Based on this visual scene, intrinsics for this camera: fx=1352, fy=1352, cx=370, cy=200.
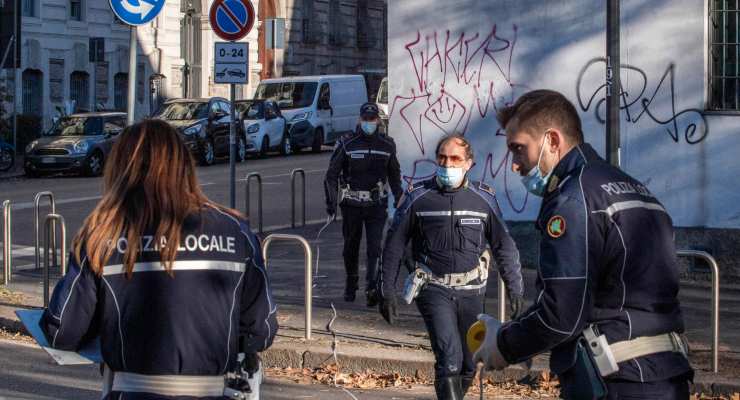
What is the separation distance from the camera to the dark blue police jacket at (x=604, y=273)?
13.5 feet

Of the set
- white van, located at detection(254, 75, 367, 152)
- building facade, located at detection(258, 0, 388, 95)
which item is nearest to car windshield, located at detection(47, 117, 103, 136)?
white van, located at detection(254, 75, 367, 152)

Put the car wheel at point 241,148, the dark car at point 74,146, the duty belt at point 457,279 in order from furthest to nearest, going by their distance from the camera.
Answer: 1. the car wheel at point 241,148
2. the dark car at point 74,146
3. the duty belt at point 457,279

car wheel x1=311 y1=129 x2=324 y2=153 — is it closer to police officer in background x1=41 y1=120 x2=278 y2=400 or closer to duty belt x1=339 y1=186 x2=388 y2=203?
duty belt x1=339 y1=186 x2=388 y2=203

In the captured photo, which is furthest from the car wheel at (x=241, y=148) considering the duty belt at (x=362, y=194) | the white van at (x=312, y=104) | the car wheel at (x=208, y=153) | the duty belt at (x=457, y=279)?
the duty belt at (x=457, y=279)

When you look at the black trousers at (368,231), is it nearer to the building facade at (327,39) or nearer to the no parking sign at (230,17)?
the no parking sign at (230,17)

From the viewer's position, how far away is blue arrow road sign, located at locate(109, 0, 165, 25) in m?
11.9

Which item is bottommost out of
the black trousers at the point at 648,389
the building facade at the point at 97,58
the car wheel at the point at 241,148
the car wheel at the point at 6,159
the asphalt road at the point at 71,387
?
the asphalt road at the point at 71,387

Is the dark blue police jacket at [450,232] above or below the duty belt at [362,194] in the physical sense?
below

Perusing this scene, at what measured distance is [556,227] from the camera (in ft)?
13.5

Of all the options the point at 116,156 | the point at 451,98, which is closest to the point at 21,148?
the point at 451,98

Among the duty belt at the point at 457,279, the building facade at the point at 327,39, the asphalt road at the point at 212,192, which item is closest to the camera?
Answer: the duty belt at the point at 457,279

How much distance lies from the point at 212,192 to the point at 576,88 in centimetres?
1258

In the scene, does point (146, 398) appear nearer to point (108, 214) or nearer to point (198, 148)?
point (108, 214)

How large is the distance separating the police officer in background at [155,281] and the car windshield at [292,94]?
1343 inches
